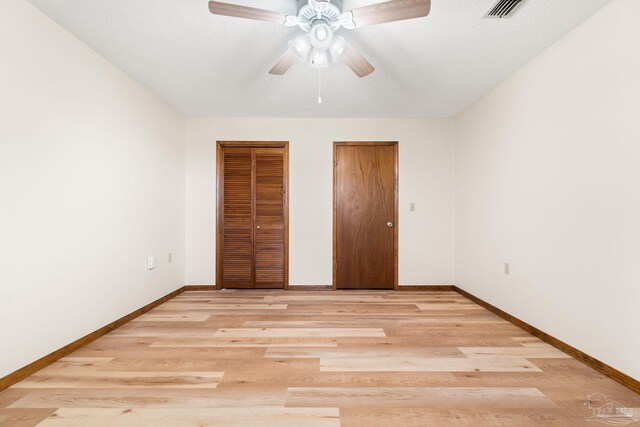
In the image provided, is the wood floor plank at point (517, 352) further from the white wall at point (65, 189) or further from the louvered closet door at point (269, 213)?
the white wall at point (65, 189)

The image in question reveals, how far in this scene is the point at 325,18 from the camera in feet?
7.00

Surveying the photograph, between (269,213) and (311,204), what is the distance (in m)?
0.62

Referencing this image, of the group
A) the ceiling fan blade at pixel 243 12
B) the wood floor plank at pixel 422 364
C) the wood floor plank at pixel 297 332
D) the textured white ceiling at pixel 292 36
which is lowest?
the wood floor plank at pixel 297 332

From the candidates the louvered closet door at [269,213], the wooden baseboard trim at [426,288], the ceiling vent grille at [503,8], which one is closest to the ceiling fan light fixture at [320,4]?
the ceiling vent grille at [503,8]

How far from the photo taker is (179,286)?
4.44m

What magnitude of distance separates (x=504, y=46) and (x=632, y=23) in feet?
2.66

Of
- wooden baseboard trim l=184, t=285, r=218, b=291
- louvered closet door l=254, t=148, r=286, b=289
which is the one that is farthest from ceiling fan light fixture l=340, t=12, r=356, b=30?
wooden baseboard trim l=184, t=285, r=218, b=291

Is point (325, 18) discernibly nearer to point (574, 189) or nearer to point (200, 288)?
point (574, 189)

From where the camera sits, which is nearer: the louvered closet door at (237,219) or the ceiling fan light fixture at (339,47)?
the ceiling fan light fixture at (339,47)

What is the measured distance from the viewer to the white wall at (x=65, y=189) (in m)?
2.03

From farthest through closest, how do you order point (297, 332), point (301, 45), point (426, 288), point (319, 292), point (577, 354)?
point (426, 288) → point (319, 292) → point (297, 332) → point (577, 354) → point (301, 45)

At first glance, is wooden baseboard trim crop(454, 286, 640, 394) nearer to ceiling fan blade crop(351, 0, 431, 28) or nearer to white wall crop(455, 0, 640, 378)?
white wall crop(455, 0, 640, 378)

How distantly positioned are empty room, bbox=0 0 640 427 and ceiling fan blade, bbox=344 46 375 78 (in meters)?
0.04

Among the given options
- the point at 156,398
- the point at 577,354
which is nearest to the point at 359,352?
the point at 156,398
